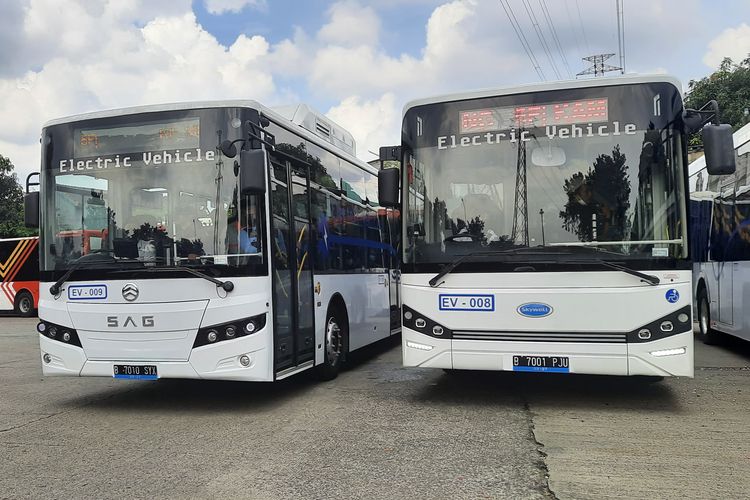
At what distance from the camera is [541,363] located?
7.02 meters

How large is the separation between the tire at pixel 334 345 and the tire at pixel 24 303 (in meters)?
19.9

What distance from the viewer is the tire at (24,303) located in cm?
2547

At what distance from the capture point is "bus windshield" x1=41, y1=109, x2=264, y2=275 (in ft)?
23.2

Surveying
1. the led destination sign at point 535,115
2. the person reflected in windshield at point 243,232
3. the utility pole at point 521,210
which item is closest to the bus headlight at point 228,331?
the person reflected in windshield at point 243,232

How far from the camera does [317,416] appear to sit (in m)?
7.16

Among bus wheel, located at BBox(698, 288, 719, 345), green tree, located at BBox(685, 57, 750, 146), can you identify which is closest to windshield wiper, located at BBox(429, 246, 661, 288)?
bus wheel, located at BBox(698, 288, 719, 345)

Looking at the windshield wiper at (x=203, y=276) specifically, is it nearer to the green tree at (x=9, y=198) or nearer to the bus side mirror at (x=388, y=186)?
the bus side mirror at (x=388, y=186)

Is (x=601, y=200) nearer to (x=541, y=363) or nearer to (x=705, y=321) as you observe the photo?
(x=541, y=363)

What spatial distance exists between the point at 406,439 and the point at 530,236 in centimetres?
247

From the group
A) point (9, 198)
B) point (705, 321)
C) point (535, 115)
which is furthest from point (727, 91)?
point (9, 198)

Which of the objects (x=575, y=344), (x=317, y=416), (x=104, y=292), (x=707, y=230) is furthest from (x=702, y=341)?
(x=104, y=292)

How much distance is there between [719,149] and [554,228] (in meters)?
1.74

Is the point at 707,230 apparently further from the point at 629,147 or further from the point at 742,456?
the point at 742,456

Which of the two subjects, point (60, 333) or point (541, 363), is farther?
point (60, 333)
